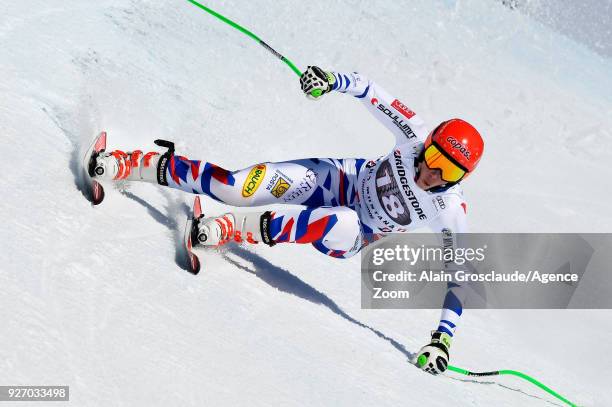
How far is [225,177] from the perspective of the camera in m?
4.59

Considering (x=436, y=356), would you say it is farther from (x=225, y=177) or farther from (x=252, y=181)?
(x=225, y=177)

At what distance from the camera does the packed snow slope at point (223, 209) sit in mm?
3158

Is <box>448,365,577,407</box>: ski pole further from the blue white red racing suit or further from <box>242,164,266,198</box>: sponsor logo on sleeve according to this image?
<box>242,164,266,198</box>: sponsor logo on sleeve

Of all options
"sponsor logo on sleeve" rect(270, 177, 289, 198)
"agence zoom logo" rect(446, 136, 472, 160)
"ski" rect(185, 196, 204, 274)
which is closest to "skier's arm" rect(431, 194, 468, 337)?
"agence zoom logo" rect(446, 136, 472, 160)

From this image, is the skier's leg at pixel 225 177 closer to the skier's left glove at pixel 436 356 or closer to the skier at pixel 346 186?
the skier at pixel 346 186

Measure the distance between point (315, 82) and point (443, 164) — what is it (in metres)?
0.90

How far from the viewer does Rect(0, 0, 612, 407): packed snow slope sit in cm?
316

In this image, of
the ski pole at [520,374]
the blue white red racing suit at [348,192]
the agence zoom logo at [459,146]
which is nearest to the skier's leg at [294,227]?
the blue white red racing suit at [348,192]

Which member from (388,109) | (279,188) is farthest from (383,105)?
(279,188)

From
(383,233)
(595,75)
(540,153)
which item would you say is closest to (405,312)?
(383,233)

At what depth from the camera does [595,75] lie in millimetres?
16469

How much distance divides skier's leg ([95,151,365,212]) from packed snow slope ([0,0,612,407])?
191 mm

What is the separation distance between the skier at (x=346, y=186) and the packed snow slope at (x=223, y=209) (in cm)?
20

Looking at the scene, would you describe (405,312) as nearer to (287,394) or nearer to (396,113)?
(396,113)
